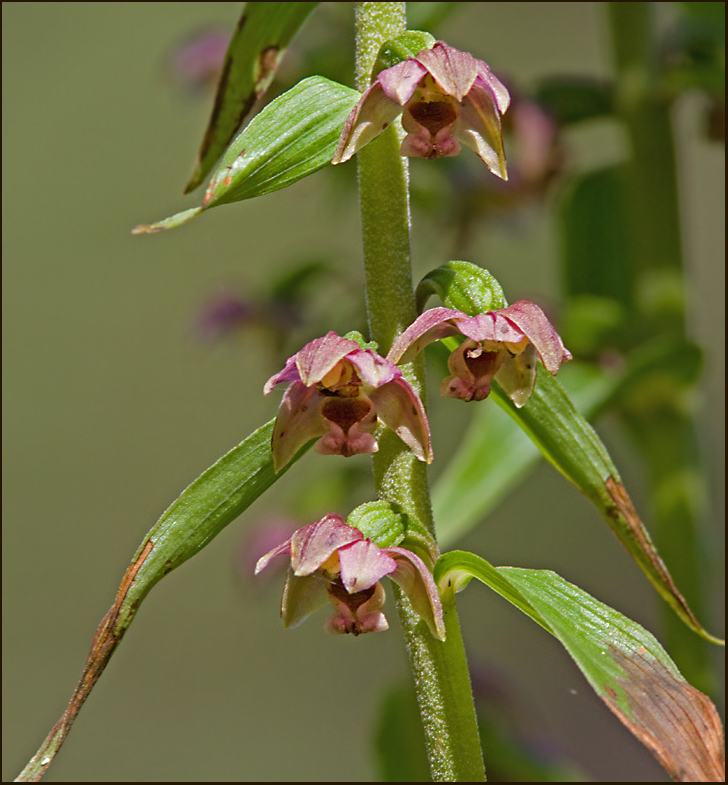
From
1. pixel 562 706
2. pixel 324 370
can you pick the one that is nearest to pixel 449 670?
pixel 324 370

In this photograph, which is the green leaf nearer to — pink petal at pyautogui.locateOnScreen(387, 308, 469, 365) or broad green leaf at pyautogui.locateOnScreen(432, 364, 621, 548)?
pink petal at pyautogui.locateOnScreen(387, 308, 469, 365)

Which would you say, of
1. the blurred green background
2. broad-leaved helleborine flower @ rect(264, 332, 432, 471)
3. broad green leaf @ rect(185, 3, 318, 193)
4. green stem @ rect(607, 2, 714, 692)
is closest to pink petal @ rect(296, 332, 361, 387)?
broad-leaved helleborine flower @ rect(264, 332, 432, 471)

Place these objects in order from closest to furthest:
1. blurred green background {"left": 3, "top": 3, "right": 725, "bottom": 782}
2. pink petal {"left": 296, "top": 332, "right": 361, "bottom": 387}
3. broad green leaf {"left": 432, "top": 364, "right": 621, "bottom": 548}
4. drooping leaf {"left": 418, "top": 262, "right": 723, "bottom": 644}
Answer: pink petal {"left": 296, "top": 332, "right": 361, "bottom": 387} < drooping leaf {"left": 418, "top": 262, "right": 723, "bottom": 644} < broad green leaf {"left": 432, "top": 364, "right": 621, "bottom": 548} < blurred green background {"left": 3, "top": 3, "right": 725, "bottom": 782}

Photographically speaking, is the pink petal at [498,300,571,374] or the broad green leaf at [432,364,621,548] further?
the broad green leaf at [432,364,621,548]

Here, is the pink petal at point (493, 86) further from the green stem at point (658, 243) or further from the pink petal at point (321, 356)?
the green stem at point (658, 243)

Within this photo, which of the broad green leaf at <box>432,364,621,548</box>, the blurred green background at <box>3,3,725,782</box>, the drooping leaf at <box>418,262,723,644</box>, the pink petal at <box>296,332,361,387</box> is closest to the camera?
the pink petal at <box>296,332,361,387</box>

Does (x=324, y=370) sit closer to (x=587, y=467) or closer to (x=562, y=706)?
(x=587, y=467)
